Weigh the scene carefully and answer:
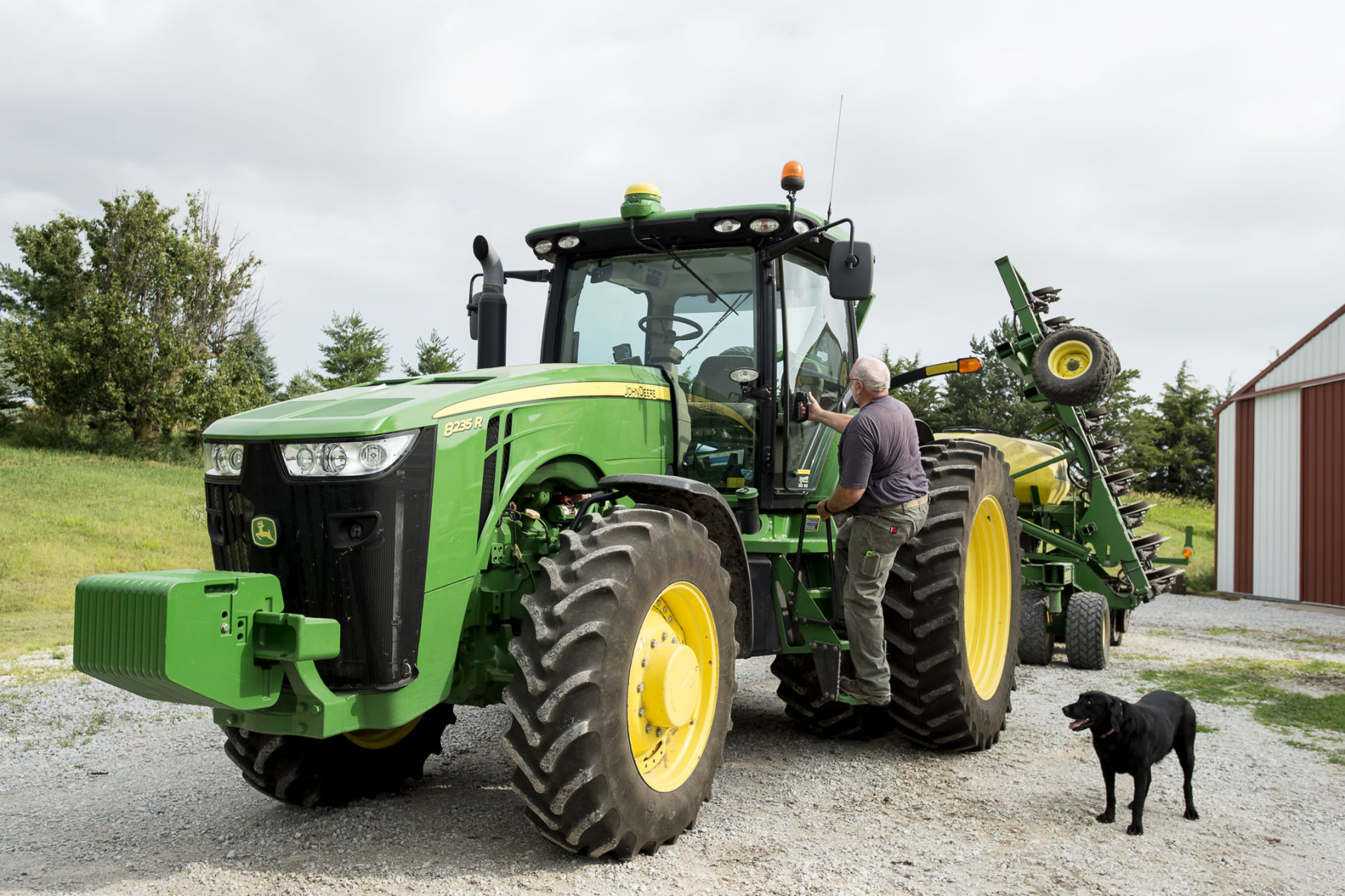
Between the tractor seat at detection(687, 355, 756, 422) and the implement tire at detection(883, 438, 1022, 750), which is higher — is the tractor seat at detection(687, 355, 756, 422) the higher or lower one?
the higher one

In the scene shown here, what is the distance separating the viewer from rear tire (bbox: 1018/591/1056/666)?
9.08 meters

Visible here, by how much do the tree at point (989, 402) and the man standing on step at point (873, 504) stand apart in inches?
1366

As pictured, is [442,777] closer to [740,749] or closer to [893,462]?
[740,749]

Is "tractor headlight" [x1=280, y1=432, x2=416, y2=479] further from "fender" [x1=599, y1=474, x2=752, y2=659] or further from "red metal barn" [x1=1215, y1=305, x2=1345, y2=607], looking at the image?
"red metal barn" [x1=1215, y1=305, x2=1345, y2=607]

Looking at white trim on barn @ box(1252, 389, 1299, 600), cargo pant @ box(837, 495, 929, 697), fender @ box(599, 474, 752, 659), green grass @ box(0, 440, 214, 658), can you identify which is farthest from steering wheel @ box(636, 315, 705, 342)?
white trim on barn @ box(1252, 389, 1299, 600)

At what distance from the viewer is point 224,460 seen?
379cm

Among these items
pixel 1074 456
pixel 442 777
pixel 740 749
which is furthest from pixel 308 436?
pixel 1074 456

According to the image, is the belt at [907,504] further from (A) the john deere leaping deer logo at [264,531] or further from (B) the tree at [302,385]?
(B) the tree at [302,385]

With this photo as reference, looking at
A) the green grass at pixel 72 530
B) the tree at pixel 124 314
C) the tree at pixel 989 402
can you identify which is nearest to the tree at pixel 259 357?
the tree at pixel 124 314

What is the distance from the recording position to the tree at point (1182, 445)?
4081cm

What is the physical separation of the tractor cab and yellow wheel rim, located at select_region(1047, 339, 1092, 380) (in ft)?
13.3

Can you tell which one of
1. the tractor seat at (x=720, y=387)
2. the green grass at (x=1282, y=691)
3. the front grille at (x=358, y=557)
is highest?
the tractor seat at (x=720, y=387)

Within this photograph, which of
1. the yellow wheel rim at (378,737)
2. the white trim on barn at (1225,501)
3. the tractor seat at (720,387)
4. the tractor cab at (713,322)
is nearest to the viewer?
the yellow wheel rim at (378,737)

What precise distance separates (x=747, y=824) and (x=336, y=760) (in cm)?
181
